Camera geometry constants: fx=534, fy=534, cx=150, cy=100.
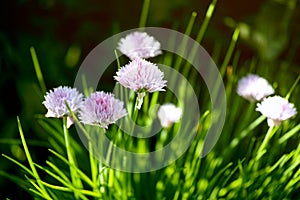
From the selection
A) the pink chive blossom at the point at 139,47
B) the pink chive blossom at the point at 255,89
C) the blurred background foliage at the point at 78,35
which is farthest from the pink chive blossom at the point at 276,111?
the blurred background foliage at the point at 78,35

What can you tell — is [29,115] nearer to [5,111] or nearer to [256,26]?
[5,111]

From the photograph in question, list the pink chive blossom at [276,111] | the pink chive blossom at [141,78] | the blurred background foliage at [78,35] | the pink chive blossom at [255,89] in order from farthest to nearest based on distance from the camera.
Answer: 1. the blurred background foliage at [78,35]
2. the pink chive blossom at [255,89]
3. the pink chive blossom at [276,111]
4. the pink chive blossom at [141,78]

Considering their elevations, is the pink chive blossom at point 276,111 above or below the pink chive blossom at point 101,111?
above

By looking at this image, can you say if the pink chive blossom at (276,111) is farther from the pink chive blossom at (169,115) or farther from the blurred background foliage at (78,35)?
the blurred background foliage at (78,35)

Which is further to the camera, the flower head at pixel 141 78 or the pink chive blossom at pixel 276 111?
the pink chive blossom at pixel 276 111

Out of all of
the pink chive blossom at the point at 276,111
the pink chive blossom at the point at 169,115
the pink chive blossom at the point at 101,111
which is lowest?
the pink chive blossom at the point at 101,111

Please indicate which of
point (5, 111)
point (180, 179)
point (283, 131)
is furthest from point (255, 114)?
point (5, 111)

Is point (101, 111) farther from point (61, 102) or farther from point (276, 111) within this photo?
point (276, 111)

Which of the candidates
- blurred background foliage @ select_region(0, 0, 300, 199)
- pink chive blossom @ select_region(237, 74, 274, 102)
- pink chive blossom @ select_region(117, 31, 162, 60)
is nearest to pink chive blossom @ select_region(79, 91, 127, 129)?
pink chive blossom @ select_region(117, 31, 162, 60)
